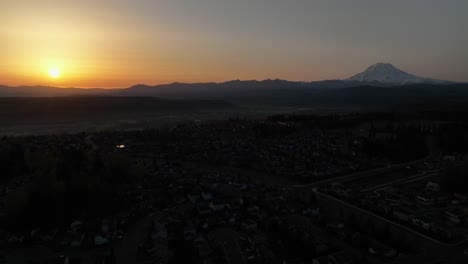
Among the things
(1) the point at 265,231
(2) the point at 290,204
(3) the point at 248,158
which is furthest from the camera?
(3) the point at 248,158

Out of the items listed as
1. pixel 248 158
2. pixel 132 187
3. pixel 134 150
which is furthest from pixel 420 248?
pixel 134 150

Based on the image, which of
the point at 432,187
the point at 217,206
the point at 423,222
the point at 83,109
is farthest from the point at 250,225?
the point at 83,109

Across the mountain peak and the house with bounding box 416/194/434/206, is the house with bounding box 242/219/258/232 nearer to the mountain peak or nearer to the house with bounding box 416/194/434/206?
the house with bounding box 416/194/434/206

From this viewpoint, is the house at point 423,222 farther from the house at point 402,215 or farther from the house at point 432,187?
the house at point 432,187

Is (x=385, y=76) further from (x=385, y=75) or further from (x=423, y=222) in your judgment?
(x=423, y=222)

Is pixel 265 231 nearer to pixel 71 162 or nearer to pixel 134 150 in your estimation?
pixel 71 162

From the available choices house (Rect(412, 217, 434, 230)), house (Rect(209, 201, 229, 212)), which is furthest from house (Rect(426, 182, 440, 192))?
house (Rect(209, 201, 229, 212))

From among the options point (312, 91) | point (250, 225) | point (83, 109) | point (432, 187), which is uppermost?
point (312, 91)

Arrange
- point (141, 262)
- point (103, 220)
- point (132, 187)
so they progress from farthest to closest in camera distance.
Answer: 1. point (132, 187)
2. point (103, 220)
3. point (141, 262)
